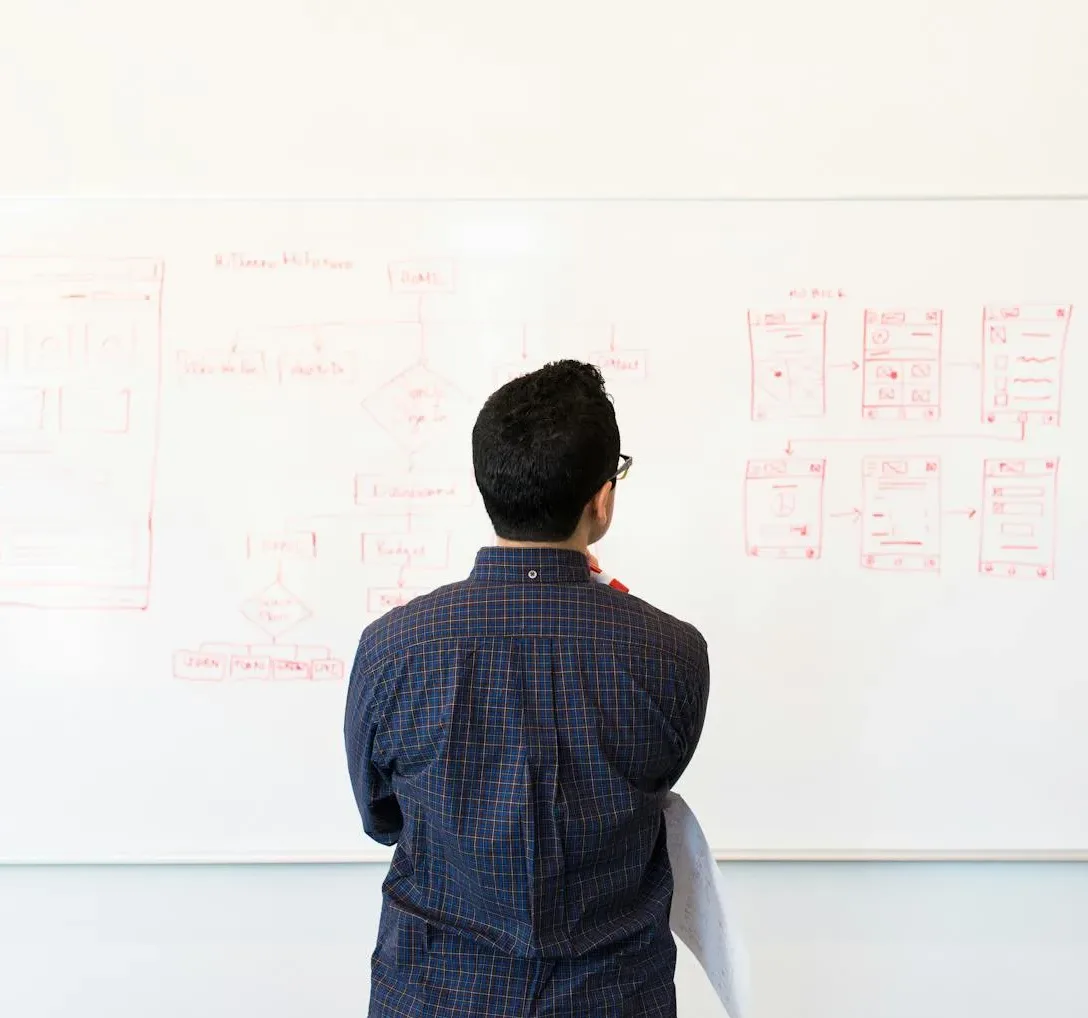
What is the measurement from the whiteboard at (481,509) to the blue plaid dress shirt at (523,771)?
71cm

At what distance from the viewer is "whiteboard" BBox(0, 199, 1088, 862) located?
1680 millimetres

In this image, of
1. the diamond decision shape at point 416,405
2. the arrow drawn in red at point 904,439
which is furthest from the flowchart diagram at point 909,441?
the diamond decision shape at point 416,405

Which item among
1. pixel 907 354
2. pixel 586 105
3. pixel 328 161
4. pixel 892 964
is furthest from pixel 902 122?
pixel 892 964

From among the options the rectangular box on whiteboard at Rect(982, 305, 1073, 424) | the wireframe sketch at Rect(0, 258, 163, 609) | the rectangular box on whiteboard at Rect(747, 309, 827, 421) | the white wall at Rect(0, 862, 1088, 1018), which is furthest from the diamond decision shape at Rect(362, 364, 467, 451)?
the rectangular box on whiteboard at Rect(982, 305, 1073, 424)

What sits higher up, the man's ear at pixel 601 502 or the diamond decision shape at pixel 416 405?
the diamond decision shape at pixel 416 405

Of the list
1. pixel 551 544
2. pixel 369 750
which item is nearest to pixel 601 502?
pixel 551 544

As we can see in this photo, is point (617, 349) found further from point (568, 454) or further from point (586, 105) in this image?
point (568, 454)

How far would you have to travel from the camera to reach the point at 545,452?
920 millimetres

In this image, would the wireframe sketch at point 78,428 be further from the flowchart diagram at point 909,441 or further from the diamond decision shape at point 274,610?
the flowchart diagram at point 909,441

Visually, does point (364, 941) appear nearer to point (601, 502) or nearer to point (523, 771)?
point (523, 771)

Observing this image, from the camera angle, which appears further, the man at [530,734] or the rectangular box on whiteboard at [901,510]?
the rectangular box on whiteboard at [901,510]

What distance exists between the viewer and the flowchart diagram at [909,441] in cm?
168

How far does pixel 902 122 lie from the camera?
5.61ft

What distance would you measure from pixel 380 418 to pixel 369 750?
815 mm
